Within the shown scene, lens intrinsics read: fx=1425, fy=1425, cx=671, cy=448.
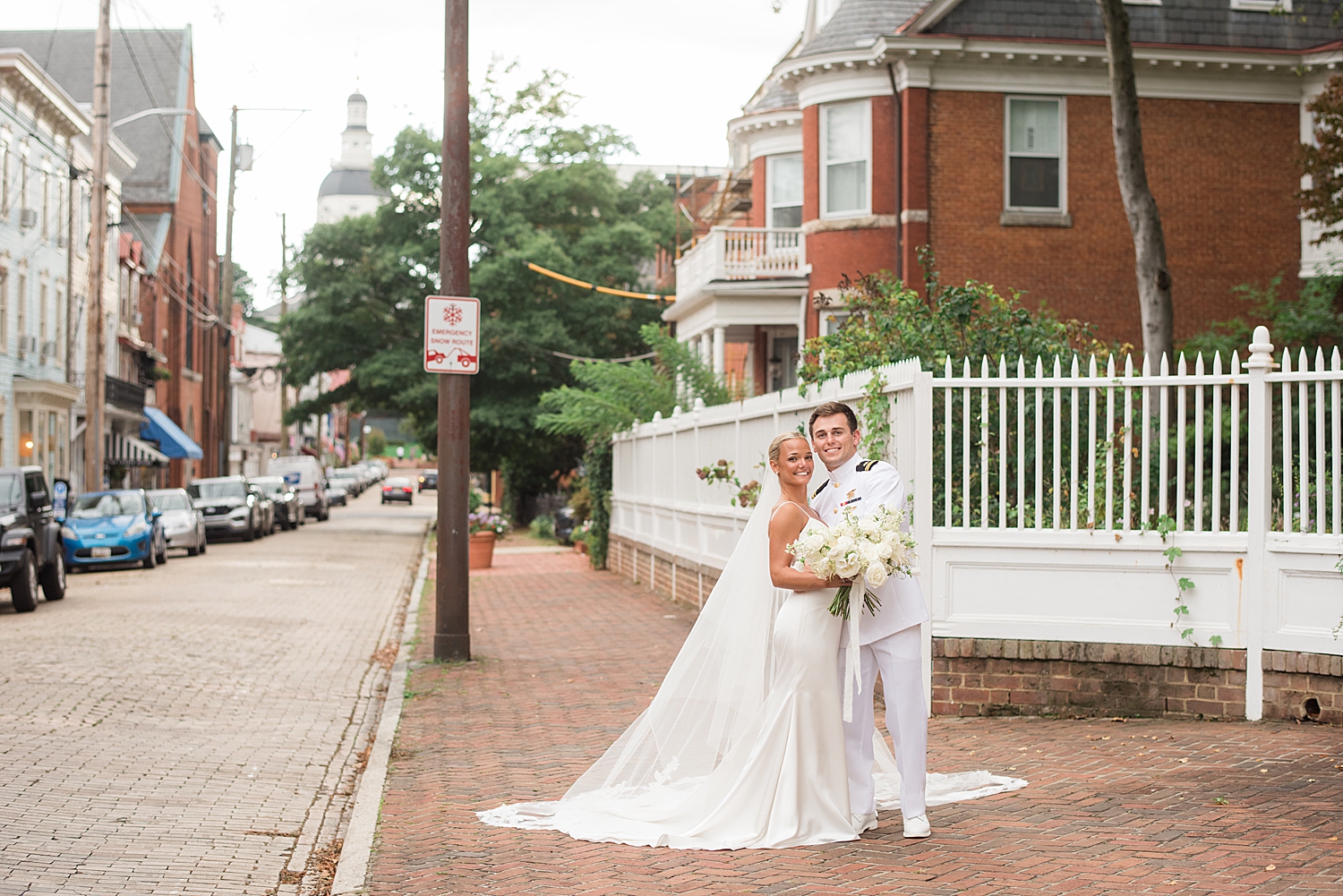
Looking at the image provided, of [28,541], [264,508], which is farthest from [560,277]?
[28,541]

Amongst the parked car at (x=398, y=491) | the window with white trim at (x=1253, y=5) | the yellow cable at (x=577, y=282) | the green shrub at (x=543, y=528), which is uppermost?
the window with white trim at (x=1253, y=5)

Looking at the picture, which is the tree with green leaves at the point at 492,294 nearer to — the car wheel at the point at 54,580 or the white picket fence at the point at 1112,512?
the car wheel at the point at 54,580

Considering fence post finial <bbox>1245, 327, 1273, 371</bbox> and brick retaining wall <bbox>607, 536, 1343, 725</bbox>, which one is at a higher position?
fence post finial <bbox>1245, 327, 1273, 371</bbox>

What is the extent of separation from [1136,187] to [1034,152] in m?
7.58

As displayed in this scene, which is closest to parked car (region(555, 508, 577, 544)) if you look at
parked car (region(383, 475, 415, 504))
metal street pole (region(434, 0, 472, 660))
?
metal street pole (region(434, 0, 472, 660))

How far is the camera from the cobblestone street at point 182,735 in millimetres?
6164

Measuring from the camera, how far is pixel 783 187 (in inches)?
1059

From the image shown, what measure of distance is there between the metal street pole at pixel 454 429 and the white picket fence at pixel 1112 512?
Answer: 415cm

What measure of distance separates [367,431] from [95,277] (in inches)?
5399

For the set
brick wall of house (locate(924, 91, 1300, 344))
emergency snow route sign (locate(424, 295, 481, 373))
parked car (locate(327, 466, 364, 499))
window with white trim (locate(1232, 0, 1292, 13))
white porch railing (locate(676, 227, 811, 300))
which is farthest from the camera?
parked car (locate(327, 466, 364, 499))

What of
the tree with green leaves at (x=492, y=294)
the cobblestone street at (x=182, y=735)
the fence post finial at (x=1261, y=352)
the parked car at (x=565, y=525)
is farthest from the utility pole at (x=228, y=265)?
the fence post finial at (x=1261, y=352)

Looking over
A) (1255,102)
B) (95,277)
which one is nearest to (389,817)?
(1255,102)

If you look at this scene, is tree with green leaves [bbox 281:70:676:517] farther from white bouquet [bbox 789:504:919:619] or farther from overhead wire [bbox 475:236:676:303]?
white bouquet [bbox 789:504:919:619]

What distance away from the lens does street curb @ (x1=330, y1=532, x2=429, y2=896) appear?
Answer: 5.75m
